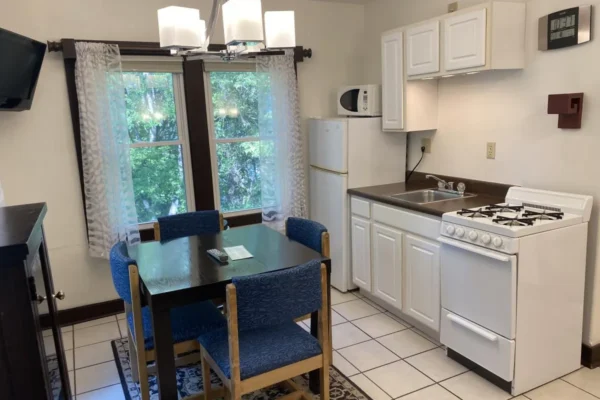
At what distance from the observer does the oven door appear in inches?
91.8

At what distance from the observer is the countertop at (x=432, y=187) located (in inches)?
116

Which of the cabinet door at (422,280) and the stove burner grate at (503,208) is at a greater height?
the stove burner grate at (503,208)

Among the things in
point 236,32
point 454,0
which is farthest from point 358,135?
point 236,32

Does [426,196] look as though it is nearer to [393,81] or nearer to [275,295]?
[393,81]

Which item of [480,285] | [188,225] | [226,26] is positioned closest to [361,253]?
[480,285]

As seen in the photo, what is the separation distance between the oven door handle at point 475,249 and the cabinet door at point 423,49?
47.2 inches

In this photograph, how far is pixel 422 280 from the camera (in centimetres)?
304

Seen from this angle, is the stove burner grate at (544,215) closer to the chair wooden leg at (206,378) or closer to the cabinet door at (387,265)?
the cabinet door at (387,265)

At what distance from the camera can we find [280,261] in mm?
2332

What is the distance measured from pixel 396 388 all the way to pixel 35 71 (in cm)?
295

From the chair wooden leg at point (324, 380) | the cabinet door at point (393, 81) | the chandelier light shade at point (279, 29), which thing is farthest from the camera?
the cabinet door at point (393, 81)

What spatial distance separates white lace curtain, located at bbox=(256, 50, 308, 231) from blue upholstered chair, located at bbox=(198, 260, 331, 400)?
186 cm

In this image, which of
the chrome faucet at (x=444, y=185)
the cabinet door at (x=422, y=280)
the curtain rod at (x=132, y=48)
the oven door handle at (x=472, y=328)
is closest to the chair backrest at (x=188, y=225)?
the curtain rod at (x=132, y=48)

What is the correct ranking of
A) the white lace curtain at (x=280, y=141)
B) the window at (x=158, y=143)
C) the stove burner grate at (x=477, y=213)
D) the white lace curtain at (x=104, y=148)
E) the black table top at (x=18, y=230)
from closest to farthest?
the black table top at (x=18, y=230) → the stove burner grate at (x=477, y=213) → the white lace curtain at (x=104, y=148) → the window at (x=158, y=143) → the white lace curtain at (x=280, y=141)
